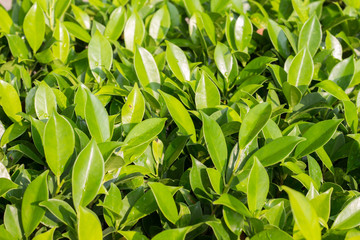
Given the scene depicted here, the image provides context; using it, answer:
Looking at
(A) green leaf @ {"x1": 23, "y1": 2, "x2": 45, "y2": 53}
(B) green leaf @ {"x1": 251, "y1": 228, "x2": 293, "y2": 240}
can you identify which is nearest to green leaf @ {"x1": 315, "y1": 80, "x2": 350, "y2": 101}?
(B) green leaf @ {"x1": 251, "y1": 228, "x2": 293, "y2": 240}

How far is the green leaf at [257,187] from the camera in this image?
3.95 feet

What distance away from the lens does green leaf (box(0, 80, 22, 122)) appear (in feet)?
5.26

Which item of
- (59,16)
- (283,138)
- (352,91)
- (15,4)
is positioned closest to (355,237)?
(283,138)

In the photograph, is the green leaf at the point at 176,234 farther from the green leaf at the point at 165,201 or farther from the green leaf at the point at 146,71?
the green leaf at the point at 146,71

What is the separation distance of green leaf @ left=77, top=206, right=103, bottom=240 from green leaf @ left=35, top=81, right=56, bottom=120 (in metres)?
0.53

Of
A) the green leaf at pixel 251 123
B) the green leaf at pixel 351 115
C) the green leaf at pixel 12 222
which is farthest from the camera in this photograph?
the green leaf at pixel 351 115

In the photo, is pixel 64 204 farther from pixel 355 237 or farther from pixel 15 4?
pixel 15 4

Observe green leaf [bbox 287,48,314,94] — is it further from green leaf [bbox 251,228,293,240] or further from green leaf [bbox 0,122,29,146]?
green leaf [bbox 0,122,29,146]

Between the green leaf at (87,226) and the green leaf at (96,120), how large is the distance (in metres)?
0.31

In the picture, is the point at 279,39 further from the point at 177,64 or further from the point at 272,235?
the point at 272,235

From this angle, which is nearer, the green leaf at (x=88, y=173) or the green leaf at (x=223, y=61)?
the green leaf at (x=88, y=173)

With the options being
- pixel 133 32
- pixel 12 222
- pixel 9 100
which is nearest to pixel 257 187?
pixel 12 222

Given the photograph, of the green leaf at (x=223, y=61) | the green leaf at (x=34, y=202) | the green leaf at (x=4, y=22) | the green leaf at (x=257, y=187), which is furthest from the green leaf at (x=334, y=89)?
the green leaf at (x=4, y=22)

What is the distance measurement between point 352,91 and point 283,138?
74 cm
